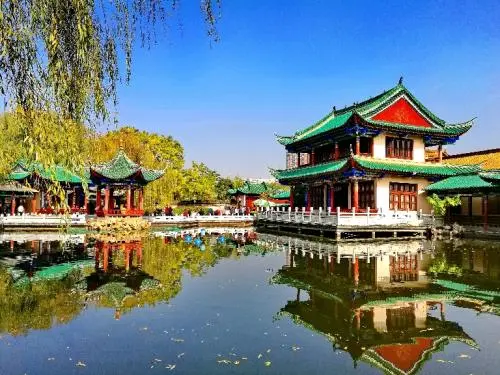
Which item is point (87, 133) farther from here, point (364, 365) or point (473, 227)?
point (473, 227)

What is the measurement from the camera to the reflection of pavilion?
6957 millimetres

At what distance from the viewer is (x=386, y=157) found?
89.7 feet

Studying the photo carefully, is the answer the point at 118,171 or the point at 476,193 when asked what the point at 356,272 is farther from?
the point at 118,171

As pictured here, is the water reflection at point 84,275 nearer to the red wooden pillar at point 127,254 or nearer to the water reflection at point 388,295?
the red wooden pillar at point 127,254

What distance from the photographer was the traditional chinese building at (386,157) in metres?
26.0

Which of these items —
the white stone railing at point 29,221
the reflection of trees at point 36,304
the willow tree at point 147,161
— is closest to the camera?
the reflection of trees at point 36,304

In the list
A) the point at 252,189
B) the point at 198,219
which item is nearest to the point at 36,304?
the point at 198,219

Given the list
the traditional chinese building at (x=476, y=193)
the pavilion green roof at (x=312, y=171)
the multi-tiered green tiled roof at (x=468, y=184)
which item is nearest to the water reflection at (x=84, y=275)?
the pavilion green roof at (x=312, y=171)

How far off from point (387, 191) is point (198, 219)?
14.8 meters

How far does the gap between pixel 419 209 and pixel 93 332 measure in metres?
23.2

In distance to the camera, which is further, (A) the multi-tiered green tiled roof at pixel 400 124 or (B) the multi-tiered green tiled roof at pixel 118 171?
(B) the multi-tiered green tiled roof at pixel 118 171

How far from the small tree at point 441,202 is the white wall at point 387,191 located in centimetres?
87

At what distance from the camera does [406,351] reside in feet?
22.6

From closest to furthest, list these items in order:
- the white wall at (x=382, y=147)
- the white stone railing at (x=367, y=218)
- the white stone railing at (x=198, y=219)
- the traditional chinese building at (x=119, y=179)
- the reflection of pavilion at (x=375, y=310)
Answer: the reflection of pavilion at (x=375, y=310) < the white stone railing at (x=367, y=218) < the white wall at (x=382, y=147) < the traditional chinese building at (x=119, y=179) < the white stone railing at (x=198, y=219)
